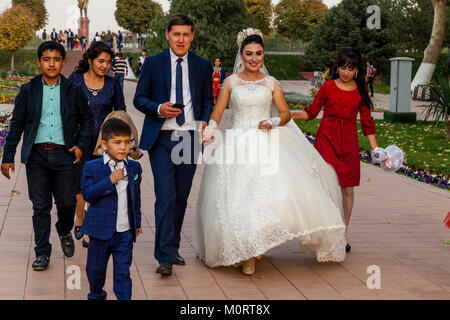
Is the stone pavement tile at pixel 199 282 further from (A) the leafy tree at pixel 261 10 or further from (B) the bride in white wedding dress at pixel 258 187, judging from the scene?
(A) the leafy tree at pixel 261 10

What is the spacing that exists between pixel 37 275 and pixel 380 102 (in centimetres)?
2760

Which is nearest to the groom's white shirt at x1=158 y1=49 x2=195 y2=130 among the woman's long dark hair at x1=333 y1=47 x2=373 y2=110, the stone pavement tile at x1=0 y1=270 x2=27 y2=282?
the woman's long dark hair at x1=333 y1=47 x2=373 y2=110

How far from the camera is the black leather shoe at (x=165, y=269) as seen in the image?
5629 mm

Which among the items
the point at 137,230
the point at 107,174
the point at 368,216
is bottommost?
the point at 368,216

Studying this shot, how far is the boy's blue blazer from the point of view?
463cm

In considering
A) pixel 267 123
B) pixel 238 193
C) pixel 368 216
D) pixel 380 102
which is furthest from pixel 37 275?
pixel 380 102

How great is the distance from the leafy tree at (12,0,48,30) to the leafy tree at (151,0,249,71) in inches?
2036

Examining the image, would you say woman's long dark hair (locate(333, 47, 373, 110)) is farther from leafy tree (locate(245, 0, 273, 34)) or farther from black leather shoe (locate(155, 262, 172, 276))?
leafy tree (locate(245, 0, 273, 34))

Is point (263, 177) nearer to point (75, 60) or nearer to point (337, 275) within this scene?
point (337, 275)

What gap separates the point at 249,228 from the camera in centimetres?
550

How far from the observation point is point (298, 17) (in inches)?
2566

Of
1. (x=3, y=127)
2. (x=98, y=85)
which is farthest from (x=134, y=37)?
(x=98, y=85)

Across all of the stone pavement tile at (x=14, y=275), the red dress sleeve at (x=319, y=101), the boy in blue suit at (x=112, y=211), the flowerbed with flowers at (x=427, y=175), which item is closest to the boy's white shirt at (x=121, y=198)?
the boy in blue suit at (x=112, y=211)

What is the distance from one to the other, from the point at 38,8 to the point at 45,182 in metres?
82.3
